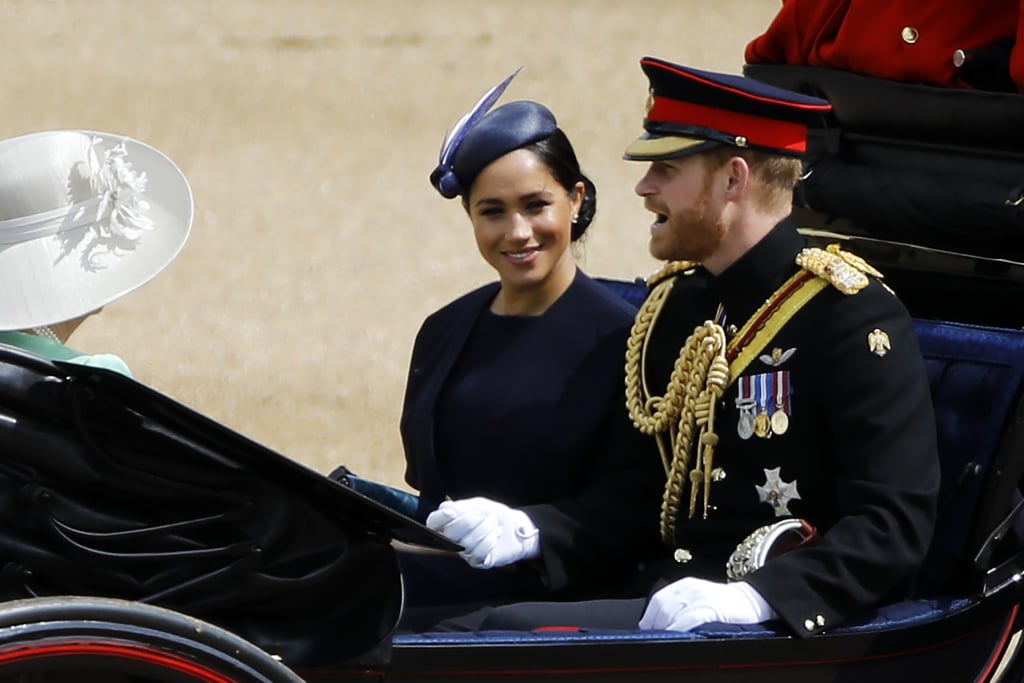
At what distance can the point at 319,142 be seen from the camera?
748 cm

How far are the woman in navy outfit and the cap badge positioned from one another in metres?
0.40

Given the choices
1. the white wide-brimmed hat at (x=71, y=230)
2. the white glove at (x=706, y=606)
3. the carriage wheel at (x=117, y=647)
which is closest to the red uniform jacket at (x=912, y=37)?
the white glove at (x=706, y=606)

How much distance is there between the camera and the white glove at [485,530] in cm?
256

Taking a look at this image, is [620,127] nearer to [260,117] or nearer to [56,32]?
[260,117]

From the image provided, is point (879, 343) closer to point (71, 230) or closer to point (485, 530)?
point (485, 530)

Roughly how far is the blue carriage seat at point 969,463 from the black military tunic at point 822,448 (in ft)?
0.25

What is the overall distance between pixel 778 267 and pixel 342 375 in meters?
3.06

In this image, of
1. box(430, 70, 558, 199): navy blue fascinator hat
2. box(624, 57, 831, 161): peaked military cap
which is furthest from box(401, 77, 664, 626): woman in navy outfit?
box(624, 57, 831, 161): peaked military cap

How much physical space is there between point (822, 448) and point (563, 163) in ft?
1.95

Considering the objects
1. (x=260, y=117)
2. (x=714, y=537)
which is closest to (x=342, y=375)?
(x=260, y=117)

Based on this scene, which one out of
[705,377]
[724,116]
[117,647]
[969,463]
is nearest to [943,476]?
[969,463]

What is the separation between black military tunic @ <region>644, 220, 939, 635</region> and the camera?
2430mm

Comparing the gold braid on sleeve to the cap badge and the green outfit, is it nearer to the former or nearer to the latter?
the cap badge

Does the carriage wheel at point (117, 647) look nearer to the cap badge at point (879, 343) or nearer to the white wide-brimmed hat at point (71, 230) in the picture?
the white wide-brimmed hat at point (71, 230)
